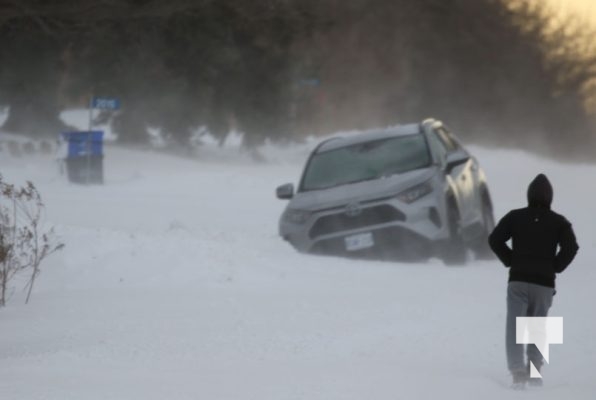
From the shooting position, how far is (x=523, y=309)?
31.5ft

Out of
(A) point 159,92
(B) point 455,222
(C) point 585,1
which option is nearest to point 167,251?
(B) point 455,222

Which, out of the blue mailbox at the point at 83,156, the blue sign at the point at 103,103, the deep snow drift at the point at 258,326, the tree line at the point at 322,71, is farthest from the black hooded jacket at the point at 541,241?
the blue mailbox at the point at 83,156

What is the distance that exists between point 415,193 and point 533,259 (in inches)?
307

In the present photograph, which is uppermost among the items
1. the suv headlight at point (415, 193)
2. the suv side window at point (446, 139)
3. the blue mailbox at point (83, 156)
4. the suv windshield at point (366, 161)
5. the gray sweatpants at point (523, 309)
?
the blue mailbox at point (83, 156)

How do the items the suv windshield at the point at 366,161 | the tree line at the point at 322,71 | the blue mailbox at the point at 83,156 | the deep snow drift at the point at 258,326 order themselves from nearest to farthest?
the deep snow drift at the point at 258,326, the suv windshield at the point at 366,161, the blue mailbox at the point at 83,156, the tree line at the point at 322,71

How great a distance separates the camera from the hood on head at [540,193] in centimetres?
953

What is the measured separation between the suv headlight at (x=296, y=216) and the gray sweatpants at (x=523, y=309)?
26.1 ft

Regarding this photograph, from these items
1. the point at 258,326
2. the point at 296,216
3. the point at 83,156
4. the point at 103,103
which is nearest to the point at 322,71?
the point at 83,156

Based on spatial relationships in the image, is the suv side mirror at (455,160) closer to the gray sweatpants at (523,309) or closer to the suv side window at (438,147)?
the suv side window at (438,147)

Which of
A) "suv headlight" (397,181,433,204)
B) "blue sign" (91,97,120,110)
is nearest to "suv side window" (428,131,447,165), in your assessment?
"suv headlight" (397,181,433,204)

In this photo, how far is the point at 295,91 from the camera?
48625 millimetres

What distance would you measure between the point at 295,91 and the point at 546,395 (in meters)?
39.5

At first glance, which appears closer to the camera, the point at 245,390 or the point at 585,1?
the point at 245,390

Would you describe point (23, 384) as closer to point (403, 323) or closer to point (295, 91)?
point (403, 323)
